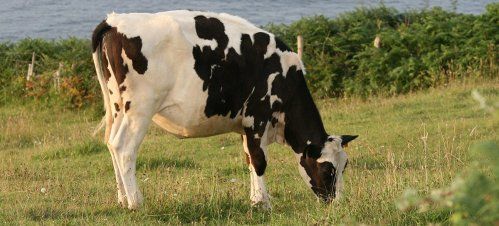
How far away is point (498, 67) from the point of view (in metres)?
20.3

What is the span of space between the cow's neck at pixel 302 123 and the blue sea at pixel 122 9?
31.2 m

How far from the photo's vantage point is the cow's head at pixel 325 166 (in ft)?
31.8

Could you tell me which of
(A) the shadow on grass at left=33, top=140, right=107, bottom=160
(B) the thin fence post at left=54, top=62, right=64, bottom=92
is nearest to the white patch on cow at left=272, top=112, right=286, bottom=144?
(A) the shadow on grass at left=33, top=140, right=107, bottom=160

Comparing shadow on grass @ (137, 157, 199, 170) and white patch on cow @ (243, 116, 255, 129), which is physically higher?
white patch on cow @ (243, 116, 255, 129)

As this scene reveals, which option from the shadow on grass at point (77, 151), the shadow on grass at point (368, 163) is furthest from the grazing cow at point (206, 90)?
the shadow on grass at point (77, 151)

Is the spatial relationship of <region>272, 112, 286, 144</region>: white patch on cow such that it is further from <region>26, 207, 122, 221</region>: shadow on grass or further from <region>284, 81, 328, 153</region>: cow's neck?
<region>26, 207, 122, 221</region>: shadow on grass

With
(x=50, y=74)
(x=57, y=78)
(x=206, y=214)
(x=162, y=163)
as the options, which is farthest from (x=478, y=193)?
(x=50, y=74)

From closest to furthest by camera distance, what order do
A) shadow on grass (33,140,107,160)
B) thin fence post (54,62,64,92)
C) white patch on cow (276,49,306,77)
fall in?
white patch on cow (276,49,306,77)
shadow on grass (33,140,107,160)
thin fence post (54,62,64,92)

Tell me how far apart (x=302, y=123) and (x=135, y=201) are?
6.47ft

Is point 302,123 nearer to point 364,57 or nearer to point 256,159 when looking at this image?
point 256,159

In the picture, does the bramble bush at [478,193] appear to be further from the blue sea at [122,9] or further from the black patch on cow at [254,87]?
the blue sea at [122,9]

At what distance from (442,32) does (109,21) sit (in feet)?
47.6

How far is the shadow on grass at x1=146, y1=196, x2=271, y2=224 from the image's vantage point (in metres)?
8.35

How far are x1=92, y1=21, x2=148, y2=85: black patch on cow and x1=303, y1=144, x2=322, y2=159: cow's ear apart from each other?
76.1 inches
